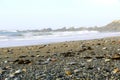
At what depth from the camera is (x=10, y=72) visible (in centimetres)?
586

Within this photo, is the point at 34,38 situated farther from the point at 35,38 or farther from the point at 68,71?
the point at 68,71

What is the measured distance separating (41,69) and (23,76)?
0.60m

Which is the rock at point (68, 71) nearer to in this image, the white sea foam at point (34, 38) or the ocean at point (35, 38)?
the ocean at point (35, 38)

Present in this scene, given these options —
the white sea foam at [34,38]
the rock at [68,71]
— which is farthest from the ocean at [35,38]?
the rock at [68,71]

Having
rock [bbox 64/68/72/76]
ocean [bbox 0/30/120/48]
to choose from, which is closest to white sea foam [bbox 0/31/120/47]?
ocean [bbox 0/30/120/48]

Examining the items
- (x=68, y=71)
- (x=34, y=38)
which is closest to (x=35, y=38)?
(x=34, y=38)

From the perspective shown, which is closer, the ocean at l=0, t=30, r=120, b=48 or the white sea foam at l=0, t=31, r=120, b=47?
the ocean at l=0, t=30, r=120, b=48

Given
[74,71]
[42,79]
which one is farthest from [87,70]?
[42,79]

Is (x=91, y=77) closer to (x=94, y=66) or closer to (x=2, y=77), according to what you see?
(x=94, y=66)

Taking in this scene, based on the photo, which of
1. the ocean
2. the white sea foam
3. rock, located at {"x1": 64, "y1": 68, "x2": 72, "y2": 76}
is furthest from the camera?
the white sea foam

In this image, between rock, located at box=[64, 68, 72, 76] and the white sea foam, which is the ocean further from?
rock, located at box=[64, 68, 72, 76]

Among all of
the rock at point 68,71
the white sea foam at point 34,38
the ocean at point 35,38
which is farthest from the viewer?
the white sea foam at point 34,38

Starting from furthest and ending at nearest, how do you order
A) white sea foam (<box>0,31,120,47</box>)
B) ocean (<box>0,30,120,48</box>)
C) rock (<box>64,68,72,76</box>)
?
white sea foam (<box>0,31,120,47</box>)
ocean (<box>0,30,120,48</box>)
rock (<box>64,68,72,76</box>)

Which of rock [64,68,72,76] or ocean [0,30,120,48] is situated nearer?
rock [64,68,72,76]
